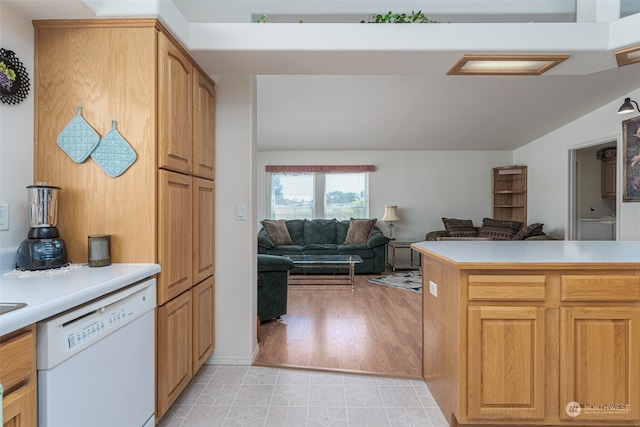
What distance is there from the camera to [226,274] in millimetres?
2369

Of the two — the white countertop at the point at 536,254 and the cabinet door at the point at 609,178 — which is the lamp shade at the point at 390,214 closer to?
the cabinet door at the point at 609,178

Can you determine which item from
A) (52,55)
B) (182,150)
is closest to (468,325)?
(182,150)

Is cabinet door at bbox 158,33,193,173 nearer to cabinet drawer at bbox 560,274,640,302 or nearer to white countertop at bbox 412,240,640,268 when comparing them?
white countertop at bbox 412,240,640,268

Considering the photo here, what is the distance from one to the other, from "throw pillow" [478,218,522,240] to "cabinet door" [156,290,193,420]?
17.9 ft

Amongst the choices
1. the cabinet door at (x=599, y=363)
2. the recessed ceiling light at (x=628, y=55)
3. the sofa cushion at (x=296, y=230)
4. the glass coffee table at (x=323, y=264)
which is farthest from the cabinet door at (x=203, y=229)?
the sofa cushion at (x=296, y=230)

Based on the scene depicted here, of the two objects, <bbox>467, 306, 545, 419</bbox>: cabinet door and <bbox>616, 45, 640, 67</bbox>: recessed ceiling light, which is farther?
<bbox>616, 45, 640, 67</bbox>: recessed ceiling light

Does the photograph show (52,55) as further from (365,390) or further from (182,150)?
(365,390)

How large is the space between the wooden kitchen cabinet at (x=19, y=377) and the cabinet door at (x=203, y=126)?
1.27 metres

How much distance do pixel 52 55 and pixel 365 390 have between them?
256 centimetres

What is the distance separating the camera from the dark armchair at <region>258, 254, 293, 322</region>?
316cm

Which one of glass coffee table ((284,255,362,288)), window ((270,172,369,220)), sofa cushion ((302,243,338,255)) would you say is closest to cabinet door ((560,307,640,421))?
glass coffee table ((284,255,362,288))

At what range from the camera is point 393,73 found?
2.21m

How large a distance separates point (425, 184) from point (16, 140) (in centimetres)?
629

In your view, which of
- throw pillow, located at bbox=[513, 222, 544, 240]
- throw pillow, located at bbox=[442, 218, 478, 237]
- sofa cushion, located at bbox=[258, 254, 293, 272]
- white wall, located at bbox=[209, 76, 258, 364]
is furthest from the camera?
throw pillow, located at bbox=[442, 218, 478, 237]
